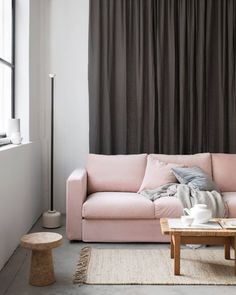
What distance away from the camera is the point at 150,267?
3324mm

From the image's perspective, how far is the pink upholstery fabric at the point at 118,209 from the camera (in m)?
3.88

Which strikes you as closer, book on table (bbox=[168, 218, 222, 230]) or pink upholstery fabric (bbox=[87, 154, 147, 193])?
book on table (bbox=[168, 218, 222, 230])

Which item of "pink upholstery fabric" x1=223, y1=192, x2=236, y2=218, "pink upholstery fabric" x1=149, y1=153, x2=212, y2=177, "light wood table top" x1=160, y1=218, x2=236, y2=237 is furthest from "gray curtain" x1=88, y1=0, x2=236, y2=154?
"light wood table top" x1=160, y1=218, x2=236, y2=237


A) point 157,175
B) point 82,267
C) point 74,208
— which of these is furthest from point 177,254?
point 157,175

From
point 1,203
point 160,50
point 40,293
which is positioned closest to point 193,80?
point 160,50

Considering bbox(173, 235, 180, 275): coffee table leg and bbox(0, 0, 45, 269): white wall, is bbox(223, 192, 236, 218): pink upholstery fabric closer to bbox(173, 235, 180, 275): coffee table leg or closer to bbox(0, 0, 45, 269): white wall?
bbox(173, 235, 180, 275): coffee table leg

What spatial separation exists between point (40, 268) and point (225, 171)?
7.63ft

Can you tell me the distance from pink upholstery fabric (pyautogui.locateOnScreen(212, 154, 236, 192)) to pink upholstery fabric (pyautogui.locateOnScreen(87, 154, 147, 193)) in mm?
750

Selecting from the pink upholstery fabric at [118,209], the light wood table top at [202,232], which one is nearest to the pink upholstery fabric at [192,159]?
the pink upholstery fabric at [118,209]

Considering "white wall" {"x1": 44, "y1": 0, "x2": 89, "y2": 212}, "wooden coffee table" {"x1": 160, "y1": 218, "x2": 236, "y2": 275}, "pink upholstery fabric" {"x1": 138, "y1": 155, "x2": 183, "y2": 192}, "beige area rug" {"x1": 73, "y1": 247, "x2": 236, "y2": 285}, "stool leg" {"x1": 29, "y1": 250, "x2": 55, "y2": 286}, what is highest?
"white wall" {"x1": 44, "y1": 0, "x2": 89, "y2": 212}

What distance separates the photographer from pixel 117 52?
4.89 meters

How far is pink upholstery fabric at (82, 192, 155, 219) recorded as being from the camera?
3.88 metres

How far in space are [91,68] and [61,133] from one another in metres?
0.84

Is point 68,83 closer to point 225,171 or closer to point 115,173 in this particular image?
point 115,173
